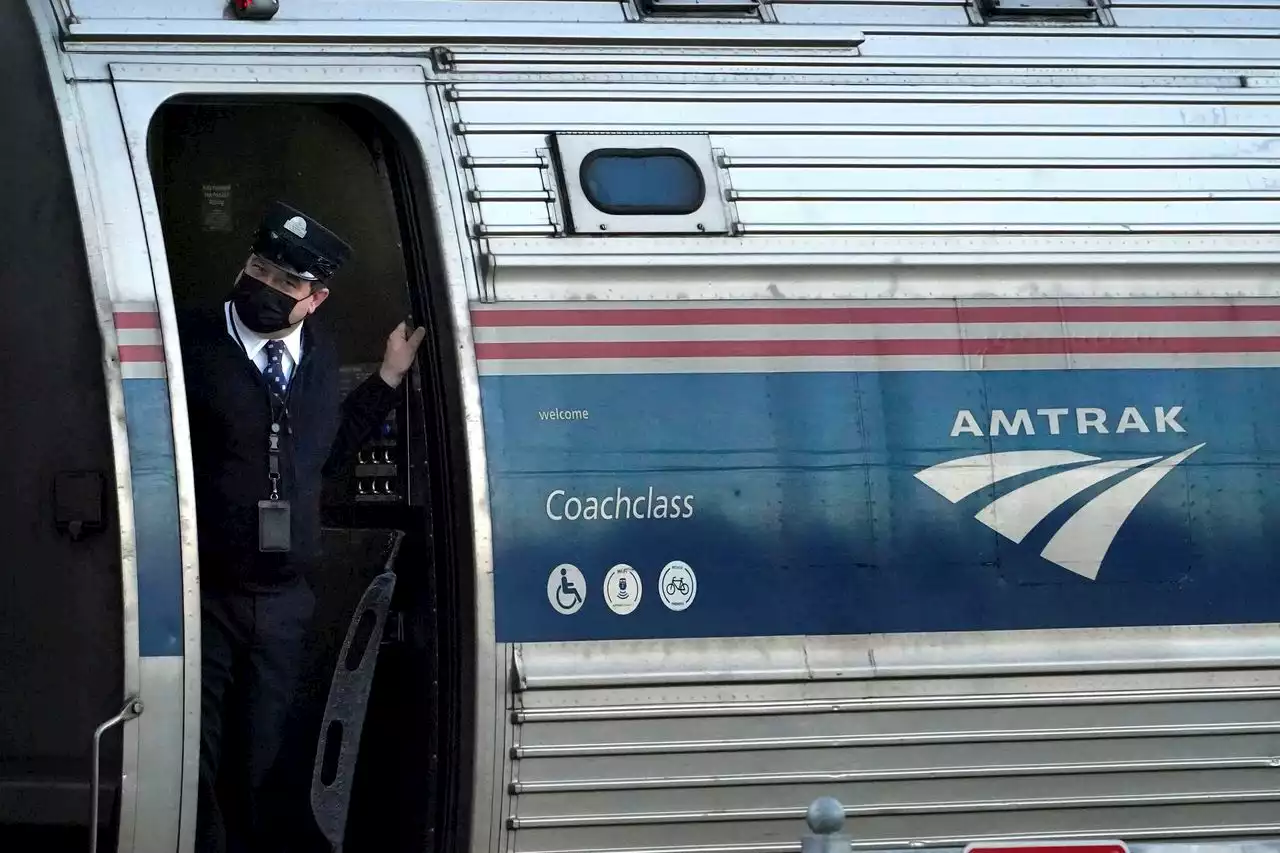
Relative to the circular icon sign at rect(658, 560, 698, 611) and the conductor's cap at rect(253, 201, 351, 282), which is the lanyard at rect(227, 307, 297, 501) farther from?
the circular icon sign at rect(658, 560, 698, 611)

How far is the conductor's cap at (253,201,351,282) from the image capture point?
4566mm

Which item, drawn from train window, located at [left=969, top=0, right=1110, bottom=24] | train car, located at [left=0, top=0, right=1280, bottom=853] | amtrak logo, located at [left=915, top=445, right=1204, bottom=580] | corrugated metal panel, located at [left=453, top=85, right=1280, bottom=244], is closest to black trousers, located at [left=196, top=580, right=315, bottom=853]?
train car, located at [left=0, top=0, right=1280, bottom=853]

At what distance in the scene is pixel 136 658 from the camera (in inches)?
163

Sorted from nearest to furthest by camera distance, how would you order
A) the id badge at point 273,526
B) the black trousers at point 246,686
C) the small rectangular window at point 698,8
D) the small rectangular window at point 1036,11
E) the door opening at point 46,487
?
the door opening at point 46,487, the id badge at point 273,526, the black trousers at point 246,686, the small rectangular window at point 698,8, the small rectangular window at point 1036,11

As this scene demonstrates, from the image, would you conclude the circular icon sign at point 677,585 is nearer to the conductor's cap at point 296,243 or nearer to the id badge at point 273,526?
the id badge at point 273,526

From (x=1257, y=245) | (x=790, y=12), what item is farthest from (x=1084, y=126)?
(x=790, y=12)

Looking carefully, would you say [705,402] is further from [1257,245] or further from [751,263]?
[1257,245]

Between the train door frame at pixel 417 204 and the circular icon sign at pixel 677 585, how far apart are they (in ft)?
1.57

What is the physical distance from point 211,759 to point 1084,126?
309 centimetres

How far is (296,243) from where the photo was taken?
4.57 m

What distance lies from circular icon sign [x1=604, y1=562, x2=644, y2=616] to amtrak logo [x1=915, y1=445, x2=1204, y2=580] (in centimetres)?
86

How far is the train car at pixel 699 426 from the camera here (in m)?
4.37

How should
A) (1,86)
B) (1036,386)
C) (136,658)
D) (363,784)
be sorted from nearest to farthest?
(136,658) < (1,86) < (1036,386) < (363,784)

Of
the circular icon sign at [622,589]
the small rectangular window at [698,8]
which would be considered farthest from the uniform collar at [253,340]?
the small rectangular window at [698,8]
